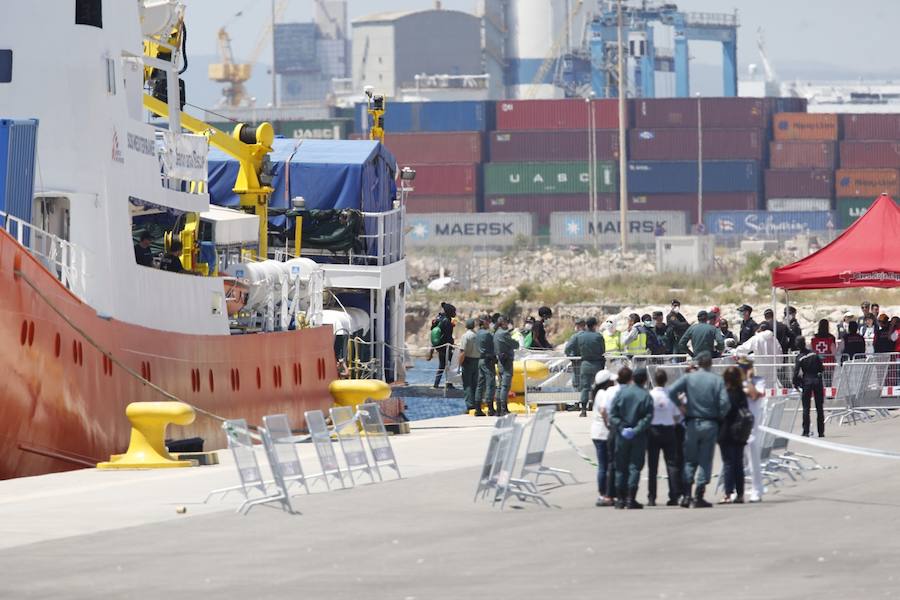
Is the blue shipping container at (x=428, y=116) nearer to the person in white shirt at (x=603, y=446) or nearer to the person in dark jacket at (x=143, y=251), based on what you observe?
the person in dark jacket at (x=143, y=251)

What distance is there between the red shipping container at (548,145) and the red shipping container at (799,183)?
12.8 meters

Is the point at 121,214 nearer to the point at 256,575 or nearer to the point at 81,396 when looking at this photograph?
the point at 81,396

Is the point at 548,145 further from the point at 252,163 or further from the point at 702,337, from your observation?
the point at 702,337

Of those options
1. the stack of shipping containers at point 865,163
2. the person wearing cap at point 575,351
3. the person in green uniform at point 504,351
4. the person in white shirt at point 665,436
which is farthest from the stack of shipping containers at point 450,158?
the person in white shirt at point 665,436

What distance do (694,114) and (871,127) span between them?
1474cm

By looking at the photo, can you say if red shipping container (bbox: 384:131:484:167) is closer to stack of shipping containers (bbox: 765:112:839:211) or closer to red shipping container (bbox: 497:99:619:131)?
red shipping container (bbox: 497:99:619:131)

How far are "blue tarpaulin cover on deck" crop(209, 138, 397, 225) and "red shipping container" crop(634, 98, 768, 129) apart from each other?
103121 millimetres

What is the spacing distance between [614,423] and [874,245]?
1366cm

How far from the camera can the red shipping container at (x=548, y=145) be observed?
138m

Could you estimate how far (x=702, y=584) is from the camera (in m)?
11.5

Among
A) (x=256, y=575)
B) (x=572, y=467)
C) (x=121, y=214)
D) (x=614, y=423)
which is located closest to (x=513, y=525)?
(x=614, y=423)

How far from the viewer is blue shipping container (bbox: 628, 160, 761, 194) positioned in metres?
138

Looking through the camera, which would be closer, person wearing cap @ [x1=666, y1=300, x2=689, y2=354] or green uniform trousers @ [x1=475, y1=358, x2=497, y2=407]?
green uniform trousers @ [x1=475, y1=358, x2=497, y2=407]

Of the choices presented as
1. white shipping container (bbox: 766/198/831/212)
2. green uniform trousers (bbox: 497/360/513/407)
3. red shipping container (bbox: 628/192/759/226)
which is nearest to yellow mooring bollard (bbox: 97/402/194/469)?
green uniform trousers (bbox: 497/360/513/407)
